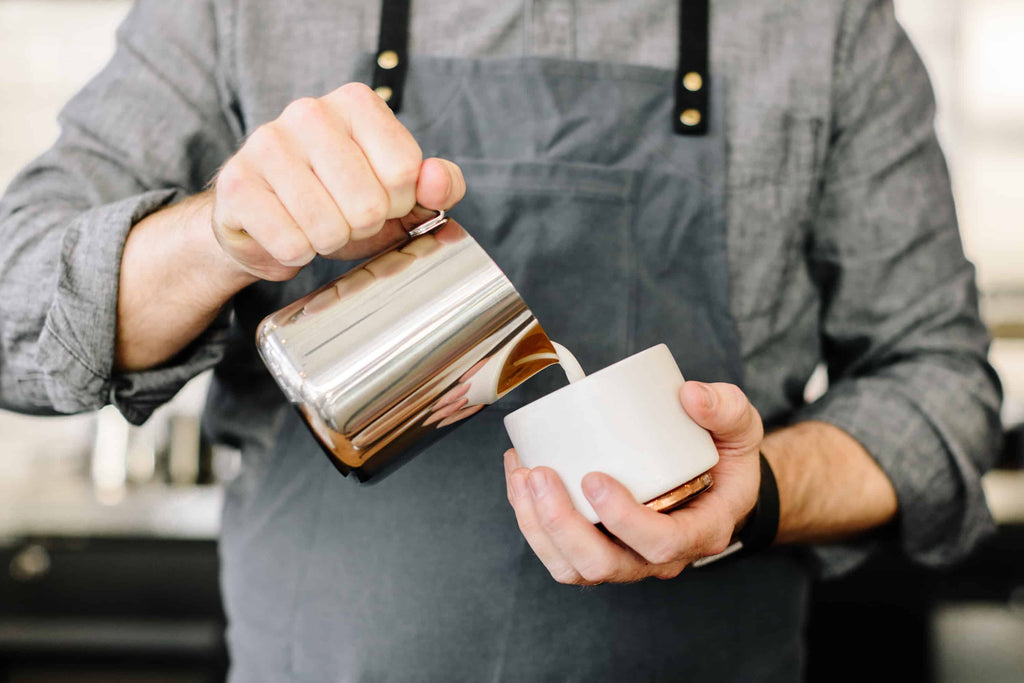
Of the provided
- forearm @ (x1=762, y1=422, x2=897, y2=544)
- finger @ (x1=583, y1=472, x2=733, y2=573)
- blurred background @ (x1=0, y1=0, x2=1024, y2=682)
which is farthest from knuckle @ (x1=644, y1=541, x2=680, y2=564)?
blurred background @ (x1=0, y1=0, x2=1024, y2=682)

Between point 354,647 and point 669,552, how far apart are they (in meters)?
0.32

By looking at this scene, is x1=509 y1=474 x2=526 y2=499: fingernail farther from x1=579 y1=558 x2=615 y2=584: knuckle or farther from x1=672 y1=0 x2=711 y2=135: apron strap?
x1=672 y1=0 x2=711 y2=135: apron strap

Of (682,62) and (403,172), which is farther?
(682,62)

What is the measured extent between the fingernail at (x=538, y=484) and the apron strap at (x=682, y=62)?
1.29 feet

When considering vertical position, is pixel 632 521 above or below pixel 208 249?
below

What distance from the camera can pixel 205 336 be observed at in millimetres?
644

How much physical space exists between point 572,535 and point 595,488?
4 cm

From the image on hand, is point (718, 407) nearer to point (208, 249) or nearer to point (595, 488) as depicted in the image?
point (595, 488)

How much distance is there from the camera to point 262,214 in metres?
0.43

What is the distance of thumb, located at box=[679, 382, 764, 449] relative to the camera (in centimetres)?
47

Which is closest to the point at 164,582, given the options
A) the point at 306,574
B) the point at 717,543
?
the point at 306,574

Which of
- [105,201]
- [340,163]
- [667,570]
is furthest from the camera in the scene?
[105,201]

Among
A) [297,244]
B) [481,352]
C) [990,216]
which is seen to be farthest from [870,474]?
[990,216]

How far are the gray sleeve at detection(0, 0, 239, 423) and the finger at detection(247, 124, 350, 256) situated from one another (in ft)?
0.65
